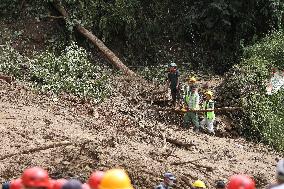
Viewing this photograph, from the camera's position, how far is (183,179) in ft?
33.3

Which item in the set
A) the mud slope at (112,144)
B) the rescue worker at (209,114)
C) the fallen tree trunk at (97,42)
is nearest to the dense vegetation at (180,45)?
the fallen tree trunk at (97,42)

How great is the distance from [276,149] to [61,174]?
277 inches

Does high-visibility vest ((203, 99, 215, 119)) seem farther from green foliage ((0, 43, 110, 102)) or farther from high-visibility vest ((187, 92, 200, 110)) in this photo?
green foliage ((0, 43, 110, 102))

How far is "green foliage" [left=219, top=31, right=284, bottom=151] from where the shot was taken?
49.5 ft

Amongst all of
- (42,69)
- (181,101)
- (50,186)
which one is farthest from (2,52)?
(50,186)

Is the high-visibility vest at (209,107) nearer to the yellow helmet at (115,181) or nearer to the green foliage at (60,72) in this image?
the green foliage at (60,72)

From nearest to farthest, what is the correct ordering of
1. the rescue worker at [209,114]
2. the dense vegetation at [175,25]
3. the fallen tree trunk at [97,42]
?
the rescue worker at [209,114]
the fallen tree trunk at [97,42]
the dense vegetation at [175,25]

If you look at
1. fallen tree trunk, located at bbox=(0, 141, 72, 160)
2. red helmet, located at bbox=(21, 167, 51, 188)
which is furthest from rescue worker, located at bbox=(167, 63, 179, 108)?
red helmet, located at bbox=(21, 167, 51, 188)

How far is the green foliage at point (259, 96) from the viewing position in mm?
15078

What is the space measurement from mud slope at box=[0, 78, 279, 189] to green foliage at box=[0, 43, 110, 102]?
1.78 feet

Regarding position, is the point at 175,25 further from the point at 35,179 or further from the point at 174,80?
the point at 35,179

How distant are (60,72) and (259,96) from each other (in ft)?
18.3

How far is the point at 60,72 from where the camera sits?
1582 centimetres

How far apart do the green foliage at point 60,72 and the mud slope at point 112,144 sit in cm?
54
